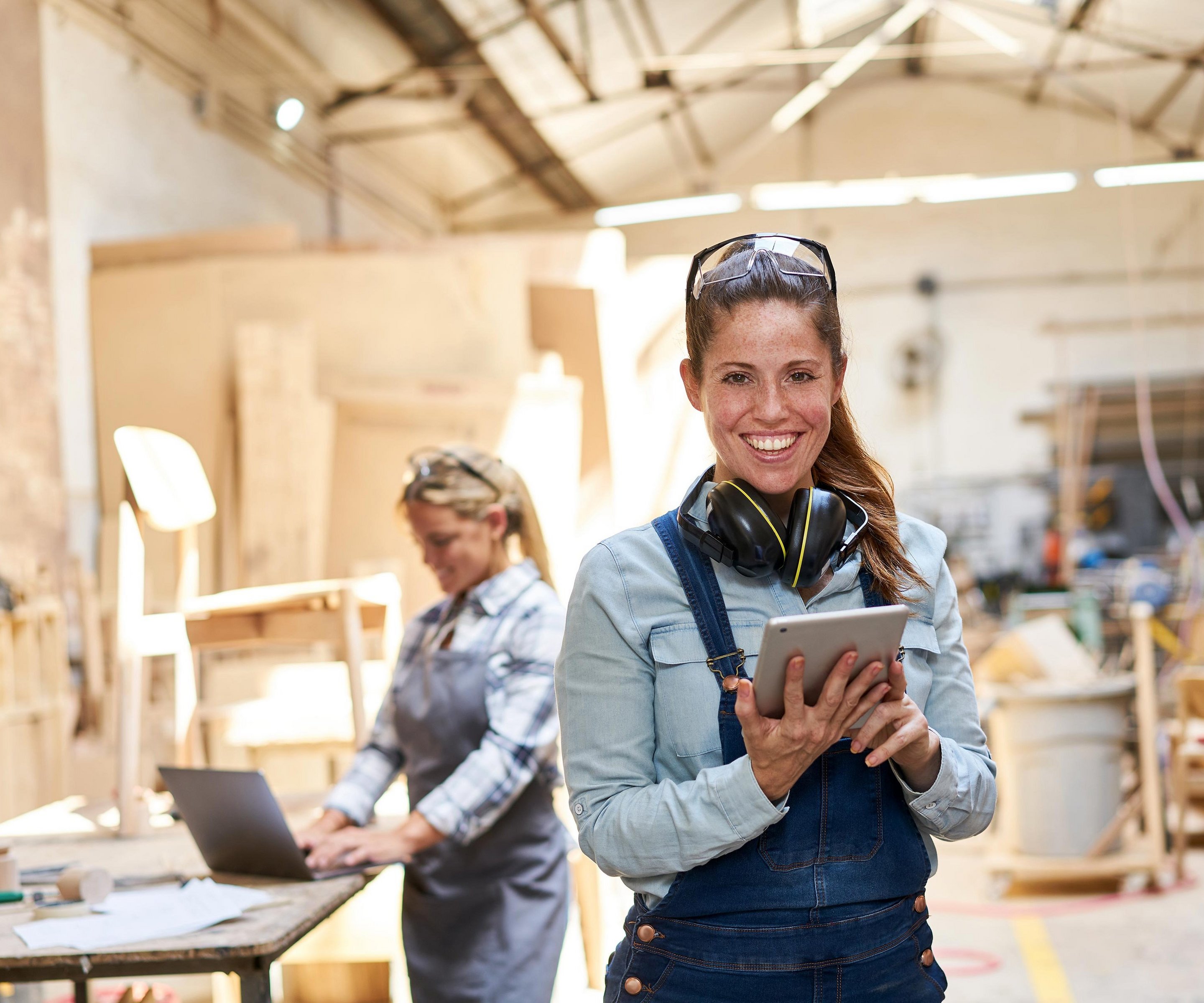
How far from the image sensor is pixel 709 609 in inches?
50.8

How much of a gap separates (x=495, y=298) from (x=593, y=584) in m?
4.65

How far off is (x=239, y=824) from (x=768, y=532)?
1254 millimetres

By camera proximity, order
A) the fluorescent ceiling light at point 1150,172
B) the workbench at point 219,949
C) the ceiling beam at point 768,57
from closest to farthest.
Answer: the workbench at point 219,949 < the fluorescent ceiling light at point 1150,172 < the ceiling beam at point 768,57

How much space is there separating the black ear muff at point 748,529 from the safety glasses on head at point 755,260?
235 mm

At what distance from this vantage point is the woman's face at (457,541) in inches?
97.7

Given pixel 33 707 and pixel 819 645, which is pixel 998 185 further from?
pixel 819 645

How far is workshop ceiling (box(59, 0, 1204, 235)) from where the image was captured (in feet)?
28.2

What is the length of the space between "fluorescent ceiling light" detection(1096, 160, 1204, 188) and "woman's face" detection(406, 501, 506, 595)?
7299 millimetres

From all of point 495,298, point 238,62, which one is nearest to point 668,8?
point 238,62

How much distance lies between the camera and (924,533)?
56.2 inches

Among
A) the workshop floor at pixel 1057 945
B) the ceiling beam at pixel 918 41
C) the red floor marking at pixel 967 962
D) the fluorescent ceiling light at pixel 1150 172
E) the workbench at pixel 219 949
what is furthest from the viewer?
the ceiling beam at pixel 918 41

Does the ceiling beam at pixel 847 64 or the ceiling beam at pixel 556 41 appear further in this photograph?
the ceiling beam at pixel 847 64

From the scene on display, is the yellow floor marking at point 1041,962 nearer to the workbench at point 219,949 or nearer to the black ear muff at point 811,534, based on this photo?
the workbench at point 219,949

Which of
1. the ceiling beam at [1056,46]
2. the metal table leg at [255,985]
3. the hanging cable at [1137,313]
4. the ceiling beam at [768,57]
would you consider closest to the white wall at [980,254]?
the hanging cable at [1137,313]
